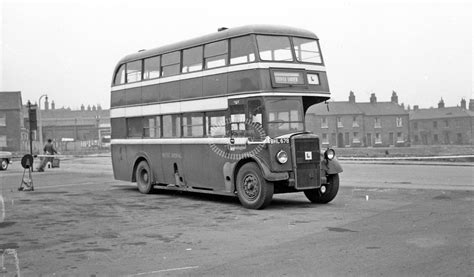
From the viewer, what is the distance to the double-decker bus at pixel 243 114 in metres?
11.3

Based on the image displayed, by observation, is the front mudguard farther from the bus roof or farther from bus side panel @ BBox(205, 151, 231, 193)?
the bus roof

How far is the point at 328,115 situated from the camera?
8244 centimetres

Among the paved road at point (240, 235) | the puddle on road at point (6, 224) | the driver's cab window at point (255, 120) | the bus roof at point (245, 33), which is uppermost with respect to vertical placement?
the bus roof at point (245, 33)

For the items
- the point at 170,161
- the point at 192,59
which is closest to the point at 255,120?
the point at 192,59

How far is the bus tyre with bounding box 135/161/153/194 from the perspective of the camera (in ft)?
50.0

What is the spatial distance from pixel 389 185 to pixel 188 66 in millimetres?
7571

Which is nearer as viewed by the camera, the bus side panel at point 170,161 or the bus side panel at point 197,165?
→ the bus side panel at point 197,165

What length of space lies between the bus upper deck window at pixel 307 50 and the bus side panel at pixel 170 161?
4.13 metres

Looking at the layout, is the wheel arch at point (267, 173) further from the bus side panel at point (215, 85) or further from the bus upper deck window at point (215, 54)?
the bus upper deck window at point (215, 54)

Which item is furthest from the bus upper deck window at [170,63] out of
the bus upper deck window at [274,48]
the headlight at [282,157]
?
the headlight at [282,157]

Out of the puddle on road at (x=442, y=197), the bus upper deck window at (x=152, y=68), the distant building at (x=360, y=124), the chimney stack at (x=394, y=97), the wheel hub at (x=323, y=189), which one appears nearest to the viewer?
the wheel hub at (x=323, y=189)

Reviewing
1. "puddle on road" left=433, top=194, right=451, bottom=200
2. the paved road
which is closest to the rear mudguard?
the paved road

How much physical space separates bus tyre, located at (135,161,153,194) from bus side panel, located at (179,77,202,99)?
A: 2.92 meters

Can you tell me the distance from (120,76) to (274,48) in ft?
21.2
